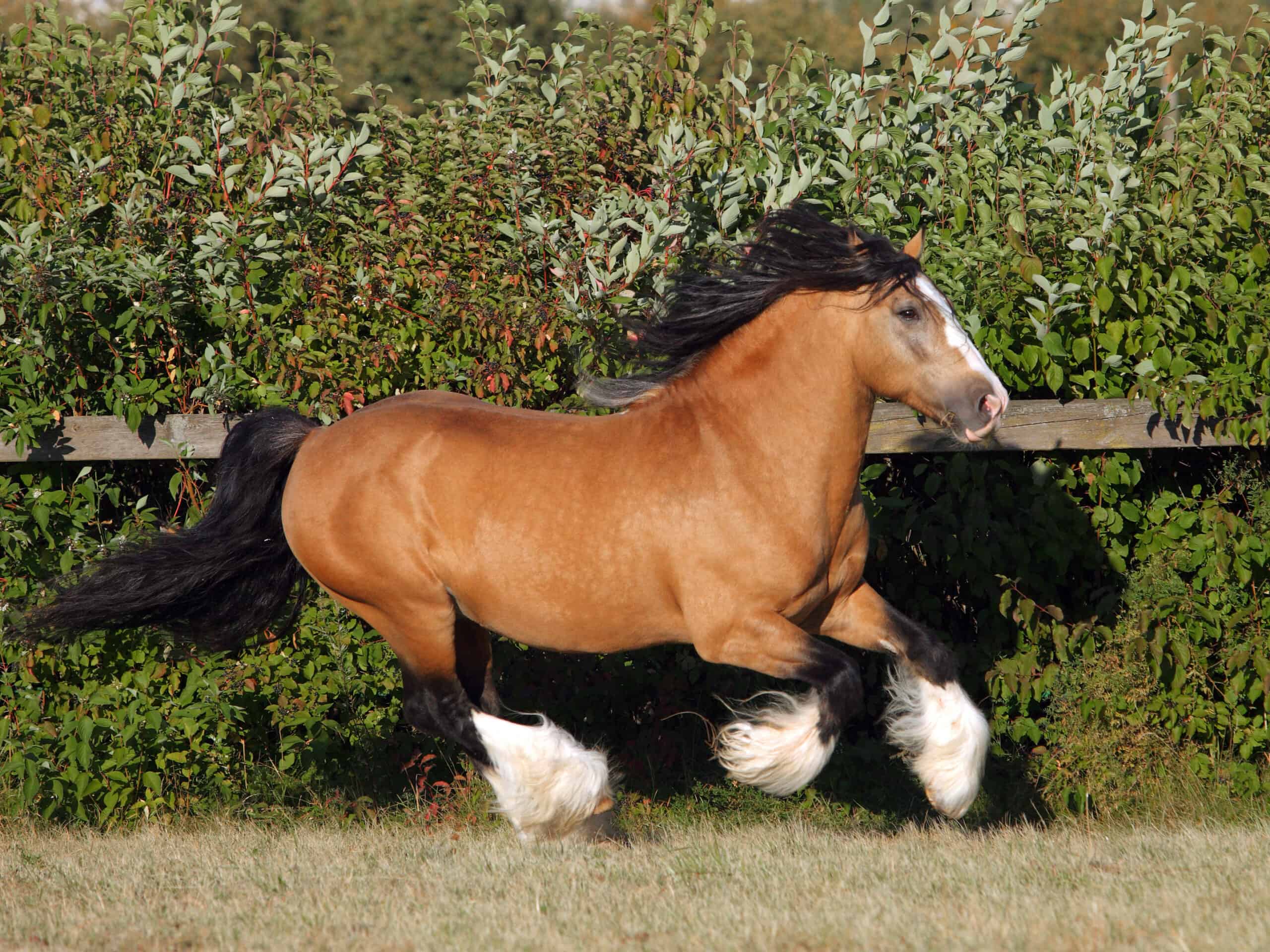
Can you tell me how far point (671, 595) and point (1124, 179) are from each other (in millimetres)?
2766

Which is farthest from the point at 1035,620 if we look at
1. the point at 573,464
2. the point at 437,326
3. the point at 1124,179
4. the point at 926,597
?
the point at 437,326

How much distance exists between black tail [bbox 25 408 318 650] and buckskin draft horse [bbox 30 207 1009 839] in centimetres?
22

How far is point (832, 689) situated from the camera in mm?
4434

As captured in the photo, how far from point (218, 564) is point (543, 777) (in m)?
1.62

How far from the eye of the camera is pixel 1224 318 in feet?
17.7

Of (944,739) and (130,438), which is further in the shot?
(130,438)

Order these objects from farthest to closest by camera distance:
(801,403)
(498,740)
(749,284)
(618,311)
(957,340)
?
(618,311), (498,740), (749,284), (801,403), (957,340)

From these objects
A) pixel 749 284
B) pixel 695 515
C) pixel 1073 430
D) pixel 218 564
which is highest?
pixel 749 284

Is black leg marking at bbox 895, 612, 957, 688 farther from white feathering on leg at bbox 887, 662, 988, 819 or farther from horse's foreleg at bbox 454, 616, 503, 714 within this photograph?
horse's foreleg at bbox 454, 616, 503, 714

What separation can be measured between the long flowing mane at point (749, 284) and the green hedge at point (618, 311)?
2.08ft

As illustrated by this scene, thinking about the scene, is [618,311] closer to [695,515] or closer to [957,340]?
[695,515]

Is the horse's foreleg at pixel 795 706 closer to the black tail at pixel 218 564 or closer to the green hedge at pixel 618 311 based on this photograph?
the green hedge at pixel 618 311

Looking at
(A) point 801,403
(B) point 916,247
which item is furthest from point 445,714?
(B) point 916,247

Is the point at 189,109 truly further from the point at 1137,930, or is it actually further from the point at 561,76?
the point at 1137,930
